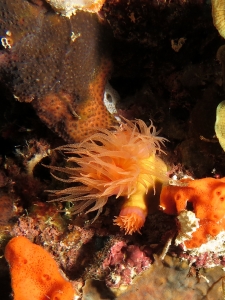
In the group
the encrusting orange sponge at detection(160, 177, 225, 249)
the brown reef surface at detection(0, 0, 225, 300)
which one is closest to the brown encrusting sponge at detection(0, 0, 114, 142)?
the brown reef surface at detection(0, 0, 225, 300)

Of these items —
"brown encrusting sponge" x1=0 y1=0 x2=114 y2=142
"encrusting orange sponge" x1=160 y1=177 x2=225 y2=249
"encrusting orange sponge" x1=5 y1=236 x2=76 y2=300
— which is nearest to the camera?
"encrusting orange sponge" x1=160 y1=177 x2=225 y2=249

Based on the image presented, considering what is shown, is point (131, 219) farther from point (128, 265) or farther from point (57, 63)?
point (57, 63)

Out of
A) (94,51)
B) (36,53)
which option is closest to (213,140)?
(94,51)

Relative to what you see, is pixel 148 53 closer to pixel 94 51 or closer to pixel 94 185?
pixel 94 51

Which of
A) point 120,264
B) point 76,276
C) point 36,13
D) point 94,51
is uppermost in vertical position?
point 36,13

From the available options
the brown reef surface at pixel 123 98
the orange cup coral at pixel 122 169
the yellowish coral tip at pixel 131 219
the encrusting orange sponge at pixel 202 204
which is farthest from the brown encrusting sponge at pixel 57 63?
the encrusting orange sponge at pixel 202 204

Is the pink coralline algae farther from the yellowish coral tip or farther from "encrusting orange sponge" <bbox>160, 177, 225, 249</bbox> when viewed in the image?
"encrusting orange sponge" <bbox>160, 177, 225, 249</bbox>
